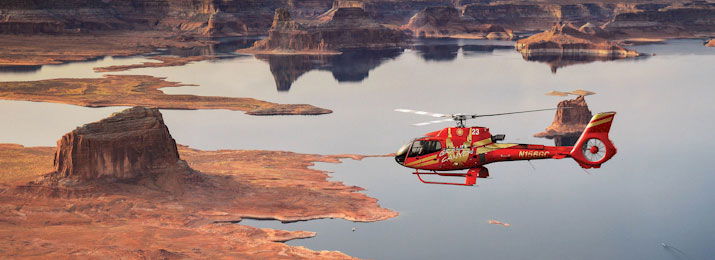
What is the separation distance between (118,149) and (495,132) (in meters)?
54.3

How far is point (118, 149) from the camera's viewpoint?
2633 inches

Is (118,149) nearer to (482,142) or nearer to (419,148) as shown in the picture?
(419,148)

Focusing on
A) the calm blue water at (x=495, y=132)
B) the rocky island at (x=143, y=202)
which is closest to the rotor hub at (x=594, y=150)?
the calm blue water at (x=495, y=132)

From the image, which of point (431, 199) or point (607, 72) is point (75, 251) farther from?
point (607, 72)

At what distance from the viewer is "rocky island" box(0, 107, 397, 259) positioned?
55.4 m

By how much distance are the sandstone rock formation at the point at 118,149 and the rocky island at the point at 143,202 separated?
0.26 ft

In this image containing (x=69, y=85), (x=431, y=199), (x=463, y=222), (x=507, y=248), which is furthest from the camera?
(x=69, y=85)

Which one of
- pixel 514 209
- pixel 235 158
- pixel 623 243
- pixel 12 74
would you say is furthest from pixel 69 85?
pixel 623 243

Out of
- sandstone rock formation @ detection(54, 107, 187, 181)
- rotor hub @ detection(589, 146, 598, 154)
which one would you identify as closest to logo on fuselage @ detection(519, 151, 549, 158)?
rotor hub @ detection(589, 146, 598, 154)

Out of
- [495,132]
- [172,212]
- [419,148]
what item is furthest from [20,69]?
[419,148]

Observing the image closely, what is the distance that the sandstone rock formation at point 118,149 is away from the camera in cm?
6562

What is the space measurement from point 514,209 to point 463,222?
615cm

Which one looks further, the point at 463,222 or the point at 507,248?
the point at 463,222

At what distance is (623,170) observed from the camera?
86938 millimetres
